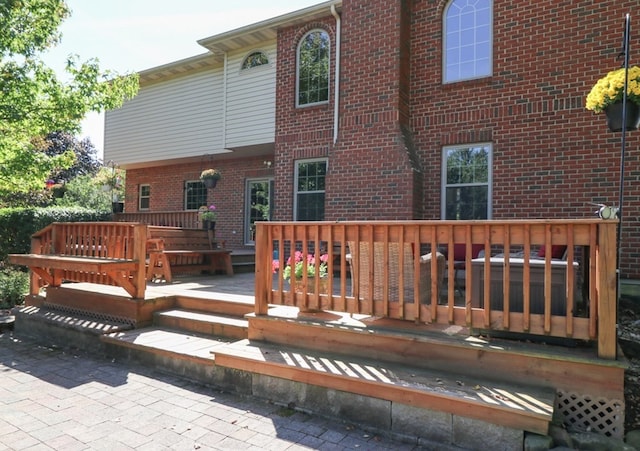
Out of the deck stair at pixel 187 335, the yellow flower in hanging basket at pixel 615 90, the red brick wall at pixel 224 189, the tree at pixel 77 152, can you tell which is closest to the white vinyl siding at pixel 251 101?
the red brick wall at pixel 224 189

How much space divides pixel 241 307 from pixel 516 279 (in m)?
2.85

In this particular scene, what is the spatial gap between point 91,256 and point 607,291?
231 inches

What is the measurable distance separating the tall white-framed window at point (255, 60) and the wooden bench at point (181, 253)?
4270mm

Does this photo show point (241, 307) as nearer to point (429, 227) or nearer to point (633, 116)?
point (429, 227)

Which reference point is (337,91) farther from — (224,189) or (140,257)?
(224,189)

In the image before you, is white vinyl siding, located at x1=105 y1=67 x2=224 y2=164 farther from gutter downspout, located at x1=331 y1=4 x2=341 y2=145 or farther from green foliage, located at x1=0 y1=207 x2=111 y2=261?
gutter downspout, located at x1=331 y1=4 x2=341 y2=145

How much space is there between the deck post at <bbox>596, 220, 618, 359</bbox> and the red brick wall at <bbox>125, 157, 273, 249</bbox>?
890 cm

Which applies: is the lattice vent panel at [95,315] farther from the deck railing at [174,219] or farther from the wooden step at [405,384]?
the deck railing at [174,219]

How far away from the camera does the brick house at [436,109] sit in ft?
19.2

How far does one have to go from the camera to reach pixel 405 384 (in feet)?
9.04

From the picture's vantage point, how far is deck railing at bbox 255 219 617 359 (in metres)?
2.65

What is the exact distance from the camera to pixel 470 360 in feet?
9.55

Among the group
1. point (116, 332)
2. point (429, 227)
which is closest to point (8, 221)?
point (116, 332)

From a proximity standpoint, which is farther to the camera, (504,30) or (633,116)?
(504,30)
